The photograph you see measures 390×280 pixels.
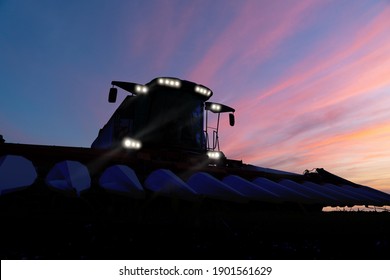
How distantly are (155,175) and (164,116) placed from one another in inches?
176

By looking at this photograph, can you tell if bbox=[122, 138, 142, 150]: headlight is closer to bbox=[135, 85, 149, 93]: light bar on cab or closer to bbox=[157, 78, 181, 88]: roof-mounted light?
bbox=[135, 85, 149, 93]: light bar on cab

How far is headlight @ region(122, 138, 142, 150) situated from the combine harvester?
0.11 feet

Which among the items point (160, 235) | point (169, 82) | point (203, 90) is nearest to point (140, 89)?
point (169, 82)

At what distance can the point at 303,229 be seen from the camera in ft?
14.8

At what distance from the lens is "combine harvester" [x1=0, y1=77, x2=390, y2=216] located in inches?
166

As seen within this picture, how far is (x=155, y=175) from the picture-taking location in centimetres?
509

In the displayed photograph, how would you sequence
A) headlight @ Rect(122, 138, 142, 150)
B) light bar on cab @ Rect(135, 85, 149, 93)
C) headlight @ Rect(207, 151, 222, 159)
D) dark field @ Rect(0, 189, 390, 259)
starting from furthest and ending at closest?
headlight @ Rect(207, 151, 222, 159)
light bar on cab @ Rect(135, 85, 149, 93)
headlight @ Rect(122, 138, 142, 150)
dark field @ Rect(0, 189, 390, 259)

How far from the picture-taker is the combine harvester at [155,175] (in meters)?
4.21

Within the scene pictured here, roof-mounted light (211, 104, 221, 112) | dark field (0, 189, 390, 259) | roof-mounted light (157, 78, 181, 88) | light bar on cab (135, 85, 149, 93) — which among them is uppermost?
roof-mounted light (157, 78, 181, 88)

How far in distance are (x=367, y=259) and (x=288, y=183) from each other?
10.4 feet

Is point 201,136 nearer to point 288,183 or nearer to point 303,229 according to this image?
point 288,183

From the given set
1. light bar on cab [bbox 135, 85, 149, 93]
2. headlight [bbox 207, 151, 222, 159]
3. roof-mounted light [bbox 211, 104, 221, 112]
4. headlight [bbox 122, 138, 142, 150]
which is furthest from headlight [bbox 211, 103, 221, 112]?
headlight [bbox 122, 138, 142, 150]

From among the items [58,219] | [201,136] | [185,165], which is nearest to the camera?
[58,219]

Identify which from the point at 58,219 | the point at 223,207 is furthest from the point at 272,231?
the point at 58,219
